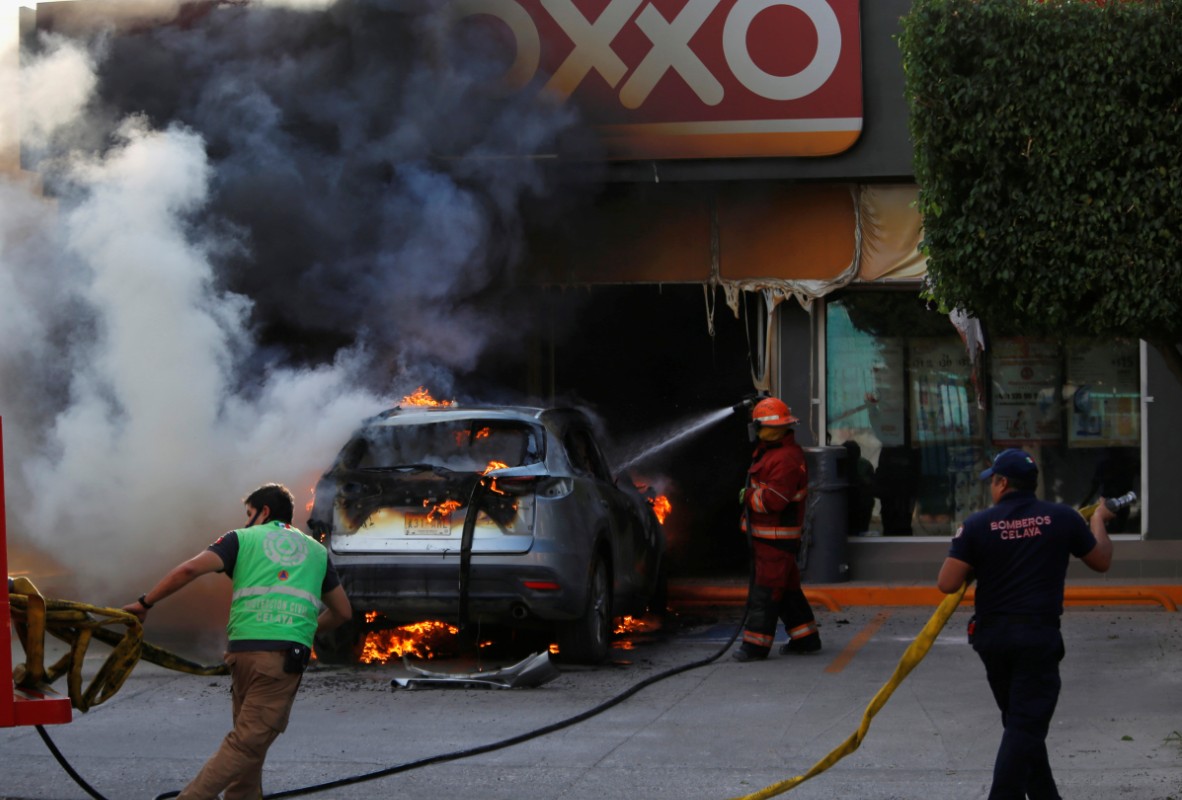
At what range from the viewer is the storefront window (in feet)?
43.5

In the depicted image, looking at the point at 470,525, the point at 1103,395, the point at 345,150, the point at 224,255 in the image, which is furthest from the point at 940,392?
the point at 224,255

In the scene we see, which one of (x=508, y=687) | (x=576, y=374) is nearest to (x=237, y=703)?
(x=508, y=687)

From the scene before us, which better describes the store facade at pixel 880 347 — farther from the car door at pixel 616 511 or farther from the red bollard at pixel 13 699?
the red bollard at pixel 13 699

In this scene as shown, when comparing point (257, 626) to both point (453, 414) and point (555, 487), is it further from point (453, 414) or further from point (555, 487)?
point (453, 414)

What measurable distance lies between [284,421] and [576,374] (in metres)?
6.70

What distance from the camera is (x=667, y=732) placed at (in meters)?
7.65

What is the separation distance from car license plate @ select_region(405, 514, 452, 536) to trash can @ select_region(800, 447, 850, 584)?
4588 mm

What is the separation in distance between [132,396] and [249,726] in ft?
17.3

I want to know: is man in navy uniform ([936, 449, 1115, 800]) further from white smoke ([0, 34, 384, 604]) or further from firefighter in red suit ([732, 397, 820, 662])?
white smoke ([0, 34, 384, 604])

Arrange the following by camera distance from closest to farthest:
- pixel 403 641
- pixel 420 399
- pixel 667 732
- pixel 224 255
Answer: pixel 667 732 < pixel 403 641 < pixel 420 399 < pixel 224 255

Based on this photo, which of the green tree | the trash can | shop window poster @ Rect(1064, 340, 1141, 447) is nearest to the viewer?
the green tree

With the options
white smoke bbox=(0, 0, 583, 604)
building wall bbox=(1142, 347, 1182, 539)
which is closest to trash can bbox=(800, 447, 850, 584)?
building wall bbox=(1142, 347, 1182, 539)

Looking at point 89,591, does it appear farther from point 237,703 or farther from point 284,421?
point 237,703

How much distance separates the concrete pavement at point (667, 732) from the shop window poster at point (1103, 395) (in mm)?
3265
